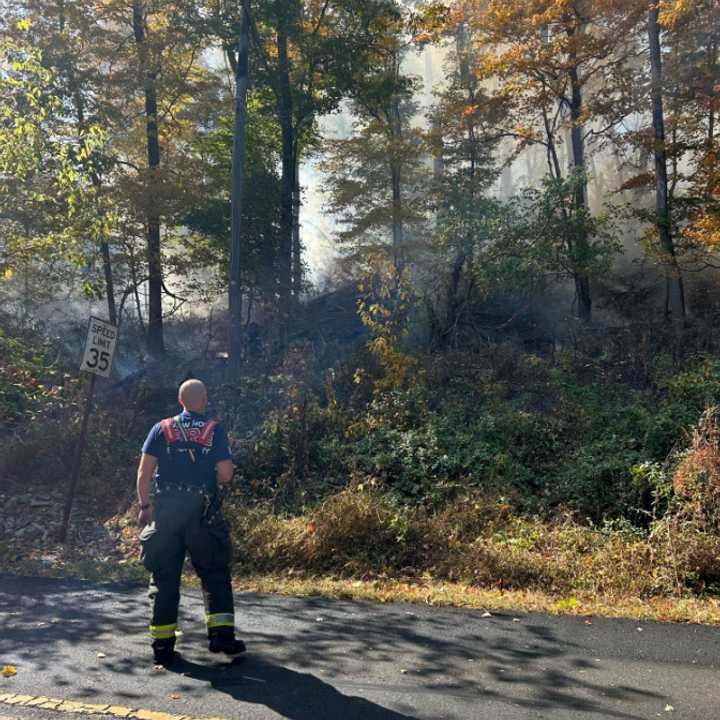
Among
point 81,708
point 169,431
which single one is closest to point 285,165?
point 169,431

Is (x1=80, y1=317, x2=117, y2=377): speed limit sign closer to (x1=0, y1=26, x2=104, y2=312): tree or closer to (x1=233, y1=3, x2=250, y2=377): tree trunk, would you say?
(x1=0, y1=26, x2=104, y2=312): tree

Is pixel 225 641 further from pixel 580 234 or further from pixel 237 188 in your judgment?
pixel 580 234

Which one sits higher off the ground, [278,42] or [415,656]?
[278,42]

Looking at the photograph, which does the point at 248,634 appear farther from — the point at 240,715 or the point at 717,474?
the point at 717,474

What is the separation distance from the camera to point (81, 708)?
4.44 metres


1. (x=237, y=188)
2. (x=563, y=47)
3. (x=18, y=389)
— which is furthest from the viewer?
(x=563, y=47)

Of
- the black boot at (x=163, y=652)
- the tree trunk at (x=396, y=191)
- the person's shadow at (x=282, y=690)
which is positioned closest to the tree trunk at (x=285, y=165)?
the tree trunk at (x=396, y=191)

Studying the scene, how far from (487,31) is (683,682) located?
1909cm

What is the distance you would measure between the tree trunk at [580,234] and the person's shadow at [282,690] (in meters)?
13.6

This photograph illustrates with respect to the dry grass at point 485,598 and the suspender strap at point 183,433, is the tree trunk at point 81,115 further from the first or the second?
the suspender strap at point 183,433

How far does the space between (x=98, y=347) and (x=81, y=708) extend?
6102 mm

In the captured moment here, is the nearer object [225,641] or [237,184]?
[225,641]

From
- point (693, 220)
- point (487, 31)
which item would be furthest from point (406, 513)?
point (487, 31)

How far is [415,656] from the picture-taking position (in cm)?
532
